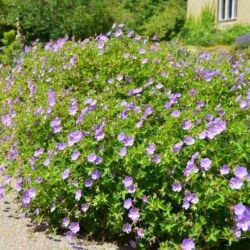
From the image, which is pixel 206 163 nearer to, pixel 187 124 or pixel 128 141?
pixel 187 124

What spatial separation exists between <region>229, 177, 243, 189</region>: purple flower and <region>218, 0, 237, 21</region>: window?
15224 mm

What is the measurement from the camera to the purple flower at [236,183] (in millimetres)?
2883

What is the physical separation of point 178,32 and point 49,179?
16.1 m

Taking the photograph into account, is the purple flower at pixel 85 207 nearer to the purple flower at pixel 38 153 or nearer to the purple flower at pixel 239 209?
the purple flower at pixel 38 153

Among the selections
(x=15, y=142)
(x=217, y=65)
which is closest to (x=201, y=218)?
(x=15, y=142)

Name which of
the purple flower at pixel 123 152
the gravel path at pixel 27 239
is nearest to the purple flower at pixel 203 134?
the purple flower at pixel 123 152

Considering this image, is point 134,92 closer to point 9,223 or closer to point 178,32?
point 9,223

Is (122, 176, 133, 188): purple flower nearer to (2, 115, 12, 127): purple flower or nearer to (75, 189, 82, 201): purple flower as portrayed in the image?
(75, 189, 82, 201): purple flower

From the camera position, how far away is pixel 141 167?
3182mm

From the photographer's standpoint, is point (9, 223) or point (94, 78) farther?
point (94, 78)

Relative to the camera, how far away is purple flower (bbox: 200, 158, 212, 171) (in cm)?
302

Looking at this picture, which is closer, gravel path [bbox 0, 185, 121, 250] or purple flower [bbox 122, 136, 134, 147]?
purple flower [bbox 122, 136, 134, 147]

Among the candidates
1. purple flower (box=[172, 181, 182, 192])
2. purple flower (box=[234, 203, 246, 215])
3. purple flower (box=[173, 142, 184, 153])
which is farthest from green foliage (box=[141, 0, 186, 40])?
purple flower (box=[234, 203, 246, 215])

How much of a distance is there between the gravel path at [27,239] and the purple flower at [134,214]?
16.7 inches
